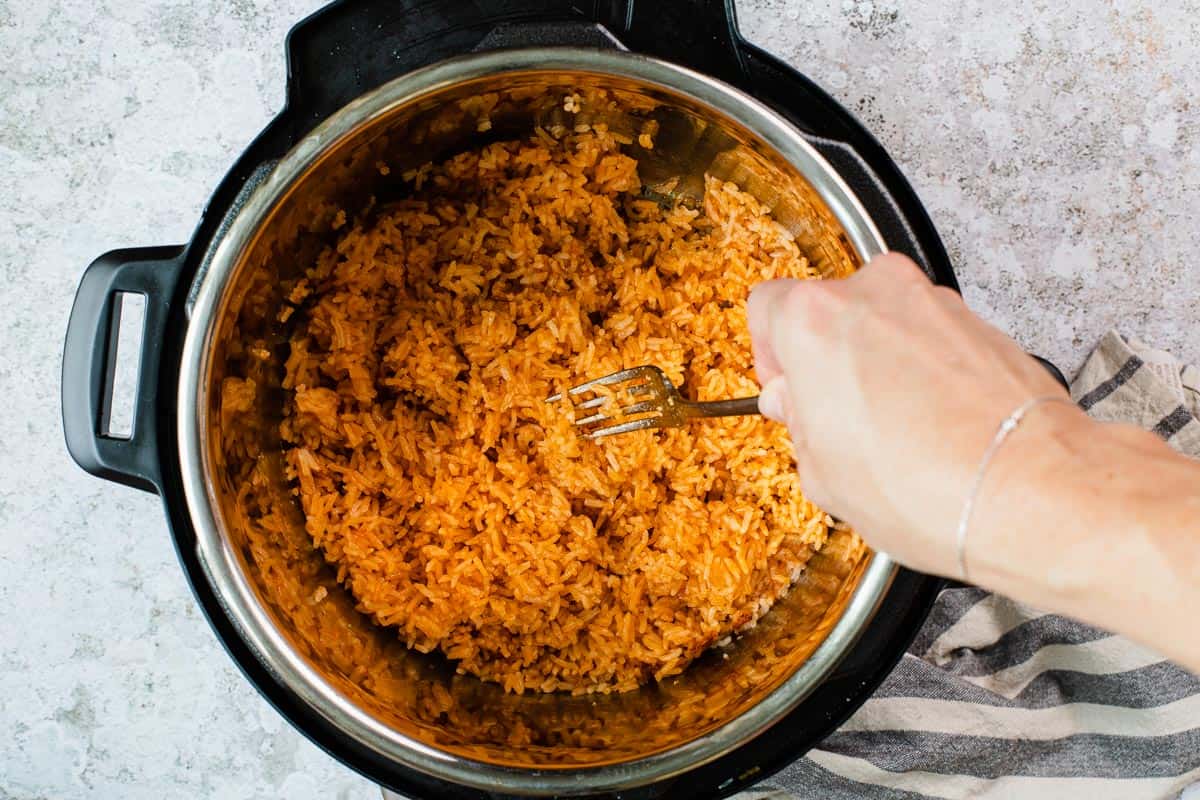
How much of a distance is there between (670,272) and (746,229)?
0.39ft

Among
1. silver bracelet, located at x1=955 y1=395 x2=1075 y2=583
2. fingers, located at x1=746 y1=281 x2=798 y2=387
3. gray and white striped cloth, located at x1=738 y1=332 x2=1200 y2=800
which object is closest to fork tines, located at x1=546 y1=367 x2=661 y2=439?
fingers, located at x1=746 y1=281 x2=798 y2=387

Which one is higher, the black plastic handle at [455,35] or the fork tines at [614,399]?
the black plastic handle at [455,35]

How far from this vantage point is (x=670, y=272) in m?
1.30

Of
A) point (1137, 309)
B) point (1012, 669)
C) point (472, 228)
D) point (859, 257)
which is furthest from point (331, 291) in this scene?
point (1137, 309)

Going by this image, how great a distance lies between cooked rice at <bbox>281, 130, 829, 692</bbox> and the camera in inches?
48.1

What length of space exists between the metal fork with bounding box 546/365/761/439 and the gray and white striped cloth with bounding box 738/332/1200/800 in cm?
62

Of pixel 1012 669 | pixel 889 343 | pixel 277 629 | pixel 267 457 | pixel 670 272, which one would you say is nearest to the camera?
pixel 889 343

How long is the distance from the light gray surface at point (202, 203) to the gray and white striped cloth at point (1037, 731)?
1.00ft

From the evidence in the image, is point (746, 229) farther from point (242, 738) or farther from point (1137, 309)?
point (242, 738)

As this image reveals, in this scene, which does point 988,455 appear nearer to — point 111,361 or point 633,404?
point 633,404

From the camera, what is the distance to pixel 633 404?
1.20 metres

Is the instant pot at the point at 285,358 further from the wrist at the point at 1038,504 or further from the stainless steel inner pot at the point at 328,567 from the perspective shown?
the wrist at the point at 1038,504

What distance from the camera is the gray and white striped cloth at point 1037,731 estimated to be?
145 centimetres

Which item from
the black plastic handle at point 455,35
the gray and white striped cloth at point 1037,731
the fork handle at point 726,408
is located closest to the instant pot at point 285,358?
the black plastic handle at point 455,35
